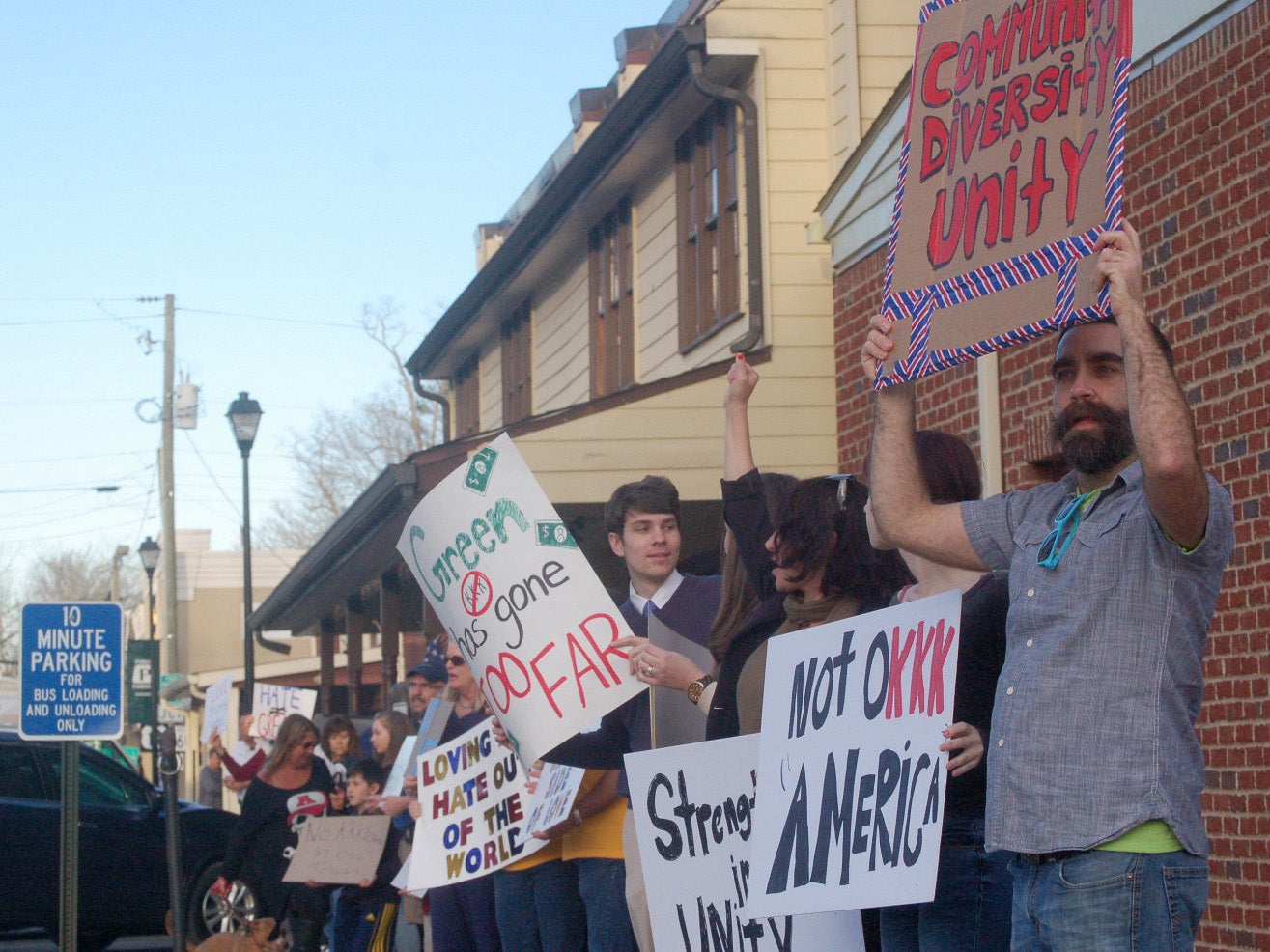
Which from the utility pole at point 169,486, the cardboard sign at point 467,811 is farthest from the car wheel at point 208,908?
the utility pole at point 169,486

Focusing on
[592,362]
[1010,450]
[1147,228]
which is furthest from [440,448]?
[1147,228]

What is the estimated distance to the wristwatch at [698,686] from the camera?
529cm

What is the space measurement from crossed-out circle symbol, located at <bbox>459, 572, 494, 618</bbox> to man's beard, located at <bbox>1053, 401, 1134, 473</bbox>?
3.05 metres

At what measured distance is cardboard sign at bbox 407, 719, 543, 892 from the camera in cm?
734

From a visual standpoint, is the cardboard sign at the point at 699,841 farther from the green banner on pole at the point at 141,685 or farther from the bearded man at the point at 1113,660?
the green banner on pole at the point at 141,685

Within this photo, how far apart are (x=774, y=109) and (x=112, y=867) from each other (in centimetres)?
842

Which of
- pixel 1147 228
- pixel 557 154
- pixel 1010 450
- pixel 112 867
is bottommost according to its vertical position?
pixel 112 867

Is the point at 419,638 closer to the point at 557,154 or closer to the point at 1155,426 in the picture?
the point at 557,154

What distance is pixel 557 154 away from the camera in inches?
914

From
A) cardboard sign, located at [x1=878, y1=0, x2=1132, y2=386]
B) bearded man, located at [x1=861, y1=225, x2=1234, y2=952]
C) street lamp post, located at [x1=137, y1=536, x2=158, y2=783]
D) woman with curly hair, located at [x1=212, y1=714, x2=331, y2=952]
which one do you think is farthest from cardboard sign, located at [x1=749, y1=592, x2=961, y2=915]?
street lamp post, located at [x1=137, y1=536, x2=158, y2=783]

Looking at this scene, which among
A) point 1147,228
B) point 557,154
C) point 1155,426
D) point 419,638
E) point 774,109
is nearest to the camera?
point 1155,426

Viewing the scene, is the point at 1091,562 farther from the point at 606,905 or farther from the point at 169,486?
the point at 169,486

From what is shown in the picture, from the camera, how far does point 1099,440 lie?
3436mm

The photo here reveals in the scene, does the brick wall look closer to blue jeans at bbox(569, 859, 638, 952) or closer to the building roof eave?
blue jeans at bbox(569, 859, 638, 952)
